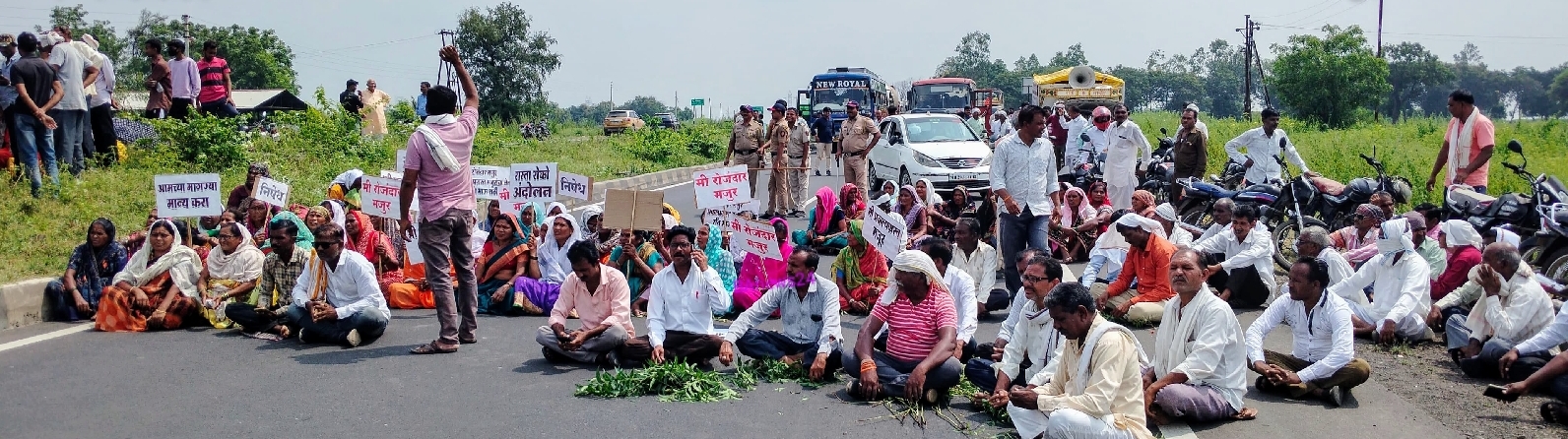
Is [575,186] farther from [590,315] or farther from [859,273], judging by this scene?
[590,315]

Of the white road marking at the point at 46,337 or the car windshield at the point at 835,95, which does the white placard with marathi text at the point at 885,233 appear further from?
the car windshield at the point at 835,95

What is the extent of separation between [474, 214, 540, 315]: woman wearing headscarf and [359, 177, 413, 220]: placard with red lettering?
1055 millimetres

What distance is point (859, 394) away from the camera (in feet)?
21.7

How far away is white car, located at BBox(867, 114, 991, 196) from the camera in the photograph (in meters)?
18.5

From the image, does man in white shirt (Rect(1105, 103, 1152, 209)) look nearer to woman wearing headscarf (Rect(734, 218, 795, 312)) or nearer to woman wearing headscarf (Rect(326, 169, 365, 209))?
woman wearing headscarf (Rect(734, 218, 795, 312))

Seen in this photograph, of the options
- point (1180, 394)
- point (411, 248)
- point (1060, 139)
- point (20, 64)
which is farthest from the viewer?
point (1060, 139)

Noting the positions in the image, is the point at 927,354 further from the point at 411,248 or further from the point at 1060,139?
the point at 1060,139

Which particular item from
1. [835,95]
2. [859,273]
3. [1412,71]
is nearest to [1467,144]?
[859,273]

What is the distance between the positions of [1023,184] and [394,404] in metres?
4.66

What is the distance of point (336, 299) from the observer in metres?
8.29

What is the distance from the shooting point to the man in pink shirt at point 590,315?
292 inches

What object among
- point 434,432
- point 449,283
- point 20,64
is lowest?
point 434,432

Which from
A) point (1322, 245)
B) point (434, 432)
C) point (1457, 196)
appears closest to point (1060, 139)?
point (1457, 196)

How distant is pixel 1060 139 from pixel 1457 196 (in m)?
11.9
